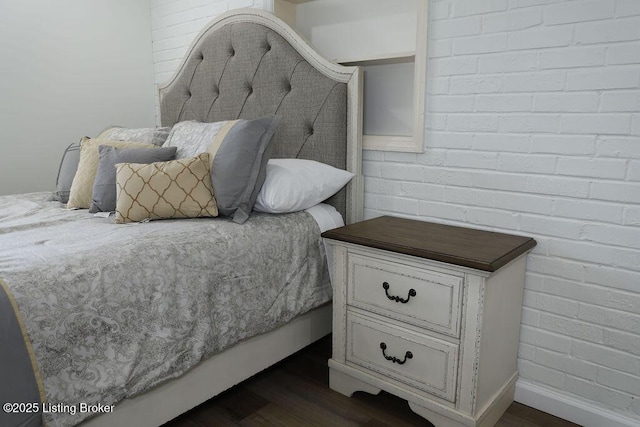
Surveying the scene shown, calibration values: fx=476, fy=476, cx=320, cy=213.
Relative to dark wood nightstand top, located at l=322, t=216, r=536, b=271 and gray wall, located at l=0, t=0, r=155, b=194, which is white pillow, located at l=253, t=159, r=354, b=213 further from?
gray wall, located at l=0, t=0, r=155, b=194

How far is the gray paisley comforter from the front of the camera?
3.70 feet

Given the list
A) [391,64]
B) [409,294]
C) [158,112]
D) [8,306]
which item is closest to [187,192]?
[8,306]

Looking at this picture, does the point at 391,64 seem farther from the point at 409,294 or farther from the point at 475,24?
the point at 409,294

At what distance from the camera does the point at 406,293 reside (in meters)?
1.54

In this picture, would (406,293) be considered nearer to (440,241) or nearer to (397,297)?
(397,297)

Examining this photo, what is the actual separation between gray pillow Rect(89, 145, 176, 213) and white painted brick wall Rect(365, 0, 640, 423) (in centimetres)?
109

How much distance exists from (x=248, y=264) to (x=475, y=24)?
1.15 metres

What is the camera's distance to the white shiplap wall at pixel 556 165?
1451mm

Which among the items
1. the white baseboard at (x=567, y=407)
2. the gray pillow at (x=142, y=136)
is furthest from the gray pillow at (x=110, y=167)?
the white baseboard at (x=567, y=407)

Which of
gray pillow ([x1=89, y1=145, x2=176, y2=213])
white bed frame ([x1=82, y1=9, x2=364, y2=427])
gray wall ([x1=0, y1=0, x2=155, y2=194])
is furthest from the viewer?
gray wall ([x1=0, y1=0, x2=155, y2=194])

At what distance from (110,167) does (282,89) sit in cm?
82

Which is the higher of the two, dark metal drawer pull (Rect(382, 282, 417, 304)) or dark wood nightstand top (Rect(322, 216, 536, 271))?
dark wood nightstand top (Rect(322, 216, 536, 271))

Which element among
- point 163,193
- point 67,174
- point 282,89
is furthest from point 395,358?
point 67,174

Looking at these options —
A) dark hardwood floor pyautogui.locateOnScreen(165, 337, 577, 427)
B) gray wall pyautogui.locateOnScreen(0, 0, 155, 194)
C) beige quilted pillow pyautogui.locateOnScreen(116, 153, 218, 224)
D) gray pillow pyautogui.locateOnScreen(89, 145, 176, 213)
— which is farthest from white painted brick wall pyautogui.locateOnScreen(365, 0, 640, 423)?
gray wall pyautogui.locateOnScreen(0, 0, 155, 194)
